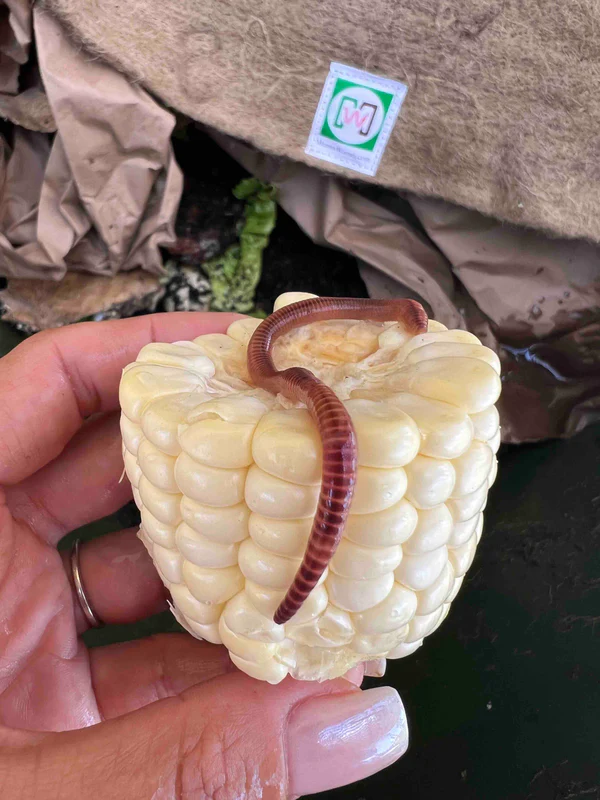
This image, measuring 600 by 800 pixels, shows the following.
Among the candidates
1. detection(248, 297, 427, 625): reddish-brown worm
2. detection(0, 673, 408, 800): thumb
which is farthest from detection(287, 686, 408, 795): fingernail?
detection(248, 297, 427, 625): reddish-brown worm

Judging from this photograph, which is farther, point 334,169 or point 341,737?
point 334,169

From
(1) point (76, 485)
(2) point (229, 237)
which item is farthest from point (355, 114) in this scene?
→ (1) point (76, 485)

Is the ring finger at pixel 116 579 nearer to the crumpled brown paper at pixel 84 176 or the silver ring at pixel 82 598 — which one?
the silver ring at pixel 82 598

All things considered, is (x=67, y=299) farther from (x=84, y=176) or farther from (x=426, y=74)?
(x=426, y=74)

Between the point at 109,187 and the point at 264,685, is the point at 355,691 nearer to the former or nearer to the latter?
the point at 264,685

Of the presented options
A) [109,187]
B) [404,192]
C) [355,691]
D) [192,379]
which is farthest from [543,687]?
[109,187]

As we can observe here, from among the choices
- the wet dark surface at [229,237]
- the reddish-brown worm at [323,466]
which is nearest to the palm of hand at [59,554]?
the reddish-brown worm at [323,466]

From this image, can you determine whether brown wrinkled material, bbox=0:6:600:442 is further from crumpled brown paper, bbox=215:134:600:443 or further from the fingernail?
the fingernail
